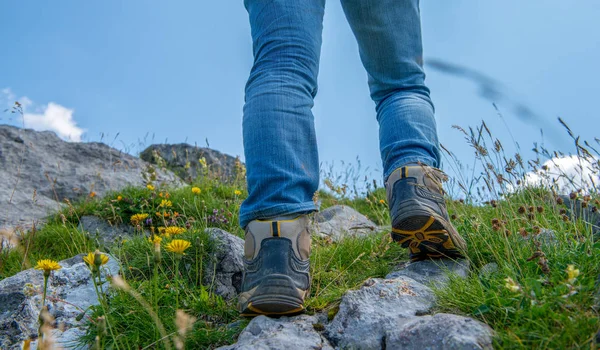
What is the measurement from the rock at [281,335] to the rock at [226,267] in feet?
2.46

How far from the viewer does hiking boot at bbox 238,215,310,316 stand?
1.93m

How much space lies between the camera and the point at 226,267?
2811 mm

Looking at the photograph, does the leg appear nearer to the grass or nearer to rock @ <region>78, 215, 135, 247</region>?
the grass

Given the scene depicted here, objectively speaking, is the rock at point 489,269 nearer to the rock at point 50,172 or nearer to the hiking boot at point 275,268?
the hiking boot at point 275,268

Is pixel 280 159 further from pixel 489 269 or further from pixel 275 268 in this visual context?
pixel 489 269

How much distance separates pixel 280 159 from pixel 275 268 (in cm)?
41

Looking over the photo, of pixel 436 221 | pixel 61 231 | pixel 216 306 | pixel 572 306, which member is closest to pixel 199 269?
pixel 216 306

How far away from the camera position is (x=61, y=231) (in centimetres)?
468

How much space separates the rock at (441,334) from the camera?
60.2 inches

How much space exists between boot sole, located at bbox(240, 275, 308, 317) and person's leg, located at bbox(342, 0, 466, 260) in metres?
0.57

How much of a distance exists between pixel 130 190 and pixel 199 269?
274cm

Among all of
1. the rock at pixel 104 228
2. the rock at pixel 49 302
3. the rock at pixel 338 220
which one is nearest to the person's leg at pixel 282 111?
the rock at pixel 49 302

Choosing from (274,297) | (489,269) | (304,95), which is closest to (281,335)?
(274,297)

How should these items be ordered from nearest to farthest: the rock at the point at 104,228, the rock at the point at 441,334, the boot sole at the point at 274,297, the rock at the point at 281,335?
1. the rock at the point at 441,334
2. the rock at the point at 281,335
3. the boot sole at the point at 274,297
4. the rock at the point at 104,228
